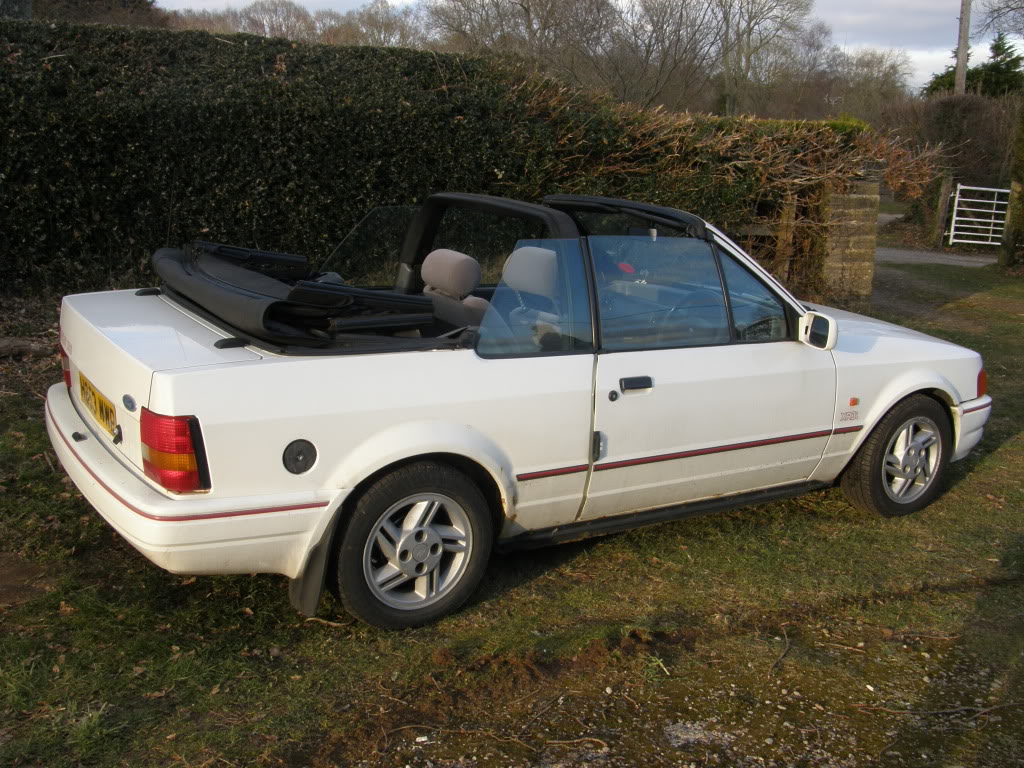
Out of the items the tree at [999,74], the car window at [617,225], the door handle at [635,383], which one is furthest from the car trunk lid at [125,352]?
the tree at [999,74]

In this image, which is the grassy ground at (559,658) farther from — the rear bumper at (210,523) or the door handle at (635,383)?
the door handle at (635,383)

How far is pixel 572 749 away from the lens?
120 inches

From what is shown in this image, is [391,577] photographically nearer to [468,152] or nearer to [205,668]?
[205,668]

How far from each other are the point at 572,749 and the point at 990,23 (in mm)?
31250

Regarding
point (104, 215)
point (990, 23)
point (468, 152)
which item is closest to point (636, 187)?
point (468, 152)

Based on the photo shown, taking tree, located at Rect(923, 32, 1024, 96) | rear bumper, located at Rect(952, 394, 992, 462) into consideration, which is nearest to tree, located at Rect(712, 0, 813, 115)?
tree, located at Rect(923, 32, 1024, 96)

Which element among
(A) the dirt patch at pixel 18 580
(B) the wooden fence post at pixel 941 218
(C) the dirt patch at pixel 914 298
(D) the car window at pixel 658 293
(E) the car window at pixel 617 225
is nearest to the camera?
(A) the dirt patch at pixel 18 580

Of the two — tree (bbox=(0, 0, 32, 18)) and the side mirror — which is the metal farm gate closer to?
tree (bbox=(0, 0, 32, 18))

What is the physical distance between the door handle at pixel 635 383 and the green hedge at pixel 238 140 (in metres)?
5.48

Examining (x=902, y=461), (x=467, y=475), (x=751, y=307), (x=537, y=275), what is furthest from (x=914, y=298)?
(x=467, y=475)

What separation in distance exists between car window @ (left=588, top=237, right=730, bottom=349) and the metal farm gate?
70.6 feet

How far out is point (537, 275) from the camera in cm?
402

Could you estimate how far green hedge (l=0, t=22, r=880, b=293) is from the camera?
788 centimetres

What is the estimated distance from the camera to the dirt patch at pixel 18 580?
378 cm
